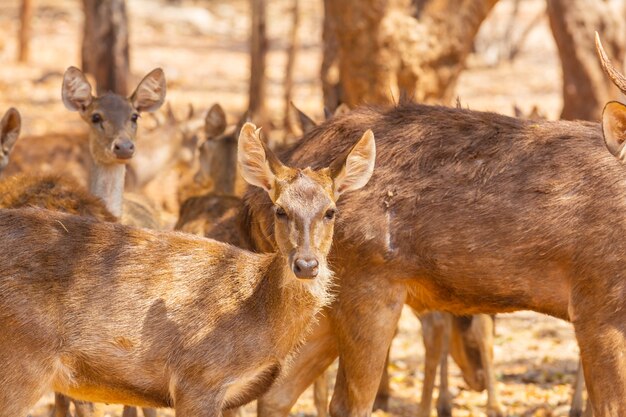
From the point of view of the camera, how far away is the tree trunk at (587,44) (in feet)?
39.6

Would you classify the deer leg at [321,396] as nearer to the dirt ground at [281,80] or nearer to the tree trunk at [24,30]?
the dirt ground at [281,80]

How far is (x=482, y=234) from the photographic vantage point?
6.88m

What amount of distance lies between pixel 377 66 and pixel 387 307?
5.35 metres

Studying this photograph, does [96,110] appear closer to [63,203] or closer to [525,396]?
[63,203]

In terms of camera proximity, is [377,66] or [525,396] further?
[377,66]

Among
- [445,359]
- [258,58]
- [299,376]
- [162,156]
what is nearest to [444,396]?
[445,359]

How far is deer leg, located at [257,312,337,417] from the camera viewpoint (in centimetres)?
761

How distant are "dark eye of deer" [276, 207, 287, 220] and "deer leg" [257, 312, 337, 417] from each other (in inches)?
60.7

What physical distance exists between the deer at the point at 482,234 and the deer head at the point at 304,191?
528 millimetres

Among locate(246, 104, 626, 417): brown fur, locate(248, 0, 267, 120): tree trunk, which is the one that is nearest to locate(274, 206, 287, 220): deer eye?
locate(246, 104, 626, 417): brown fur

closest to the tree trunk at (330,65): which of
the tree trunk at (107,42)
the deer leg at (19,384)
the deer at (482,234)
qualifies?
the deer at (482,234)

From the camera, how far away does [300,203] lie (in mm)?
6168

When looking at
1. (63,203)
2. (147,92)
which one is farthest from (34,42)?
(63,203)

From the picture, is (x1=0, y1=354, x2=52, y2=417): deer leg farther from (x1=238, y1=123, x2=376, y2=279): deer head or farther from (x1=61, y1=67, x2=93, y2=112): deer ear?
(x1=61, y1=67, x2=93, y2=112): deer ear
